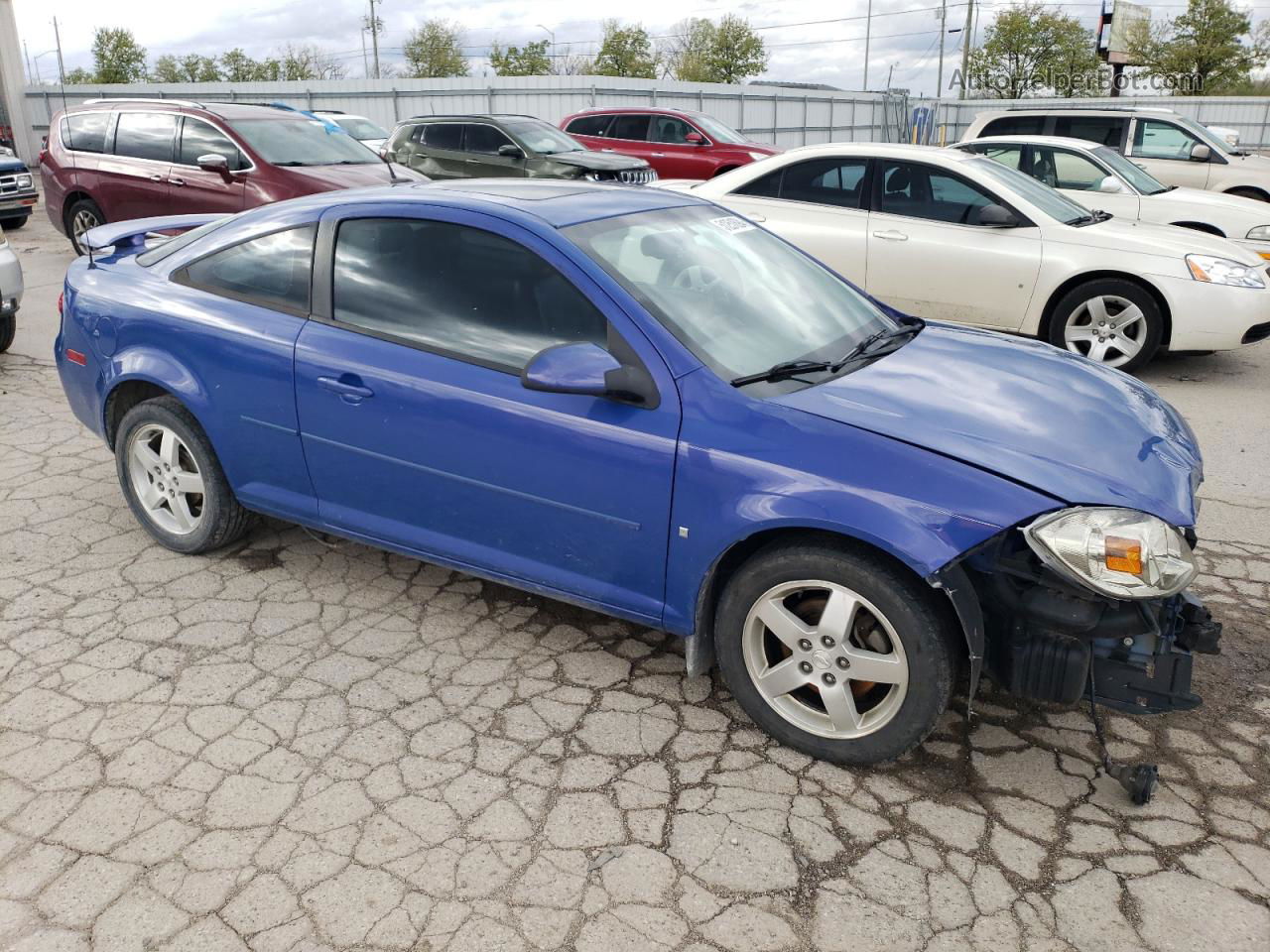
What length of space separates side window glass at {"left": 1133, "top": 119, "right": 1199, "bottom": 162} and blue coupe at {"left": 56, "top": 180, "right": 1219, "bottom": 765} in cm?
997

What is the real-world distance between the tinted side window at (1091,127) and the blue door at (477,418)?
35.2 ft

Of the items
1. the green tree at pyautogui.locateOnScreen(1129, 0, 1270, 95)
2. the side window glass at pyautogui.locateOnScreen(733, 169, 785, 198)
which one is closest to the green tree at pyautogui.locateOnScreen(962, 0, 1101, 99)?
the green tree at pyautogui.locateOnScreen(1129, 0, 1270, 95)

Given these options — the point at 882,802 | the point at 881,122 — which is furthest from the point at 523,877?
the point at 881,122

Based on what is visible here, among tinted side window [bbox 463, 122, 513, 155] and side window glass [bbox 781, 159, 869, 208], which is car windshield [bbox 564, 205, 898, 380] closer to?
side window glass [bbox 781, 159, 869, 208]

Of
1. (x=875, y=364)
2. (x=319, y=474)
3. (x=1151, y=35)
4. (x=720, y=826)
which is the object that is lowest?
(x=720, y=826)

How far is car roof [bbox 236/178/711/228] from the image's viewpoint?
349cm

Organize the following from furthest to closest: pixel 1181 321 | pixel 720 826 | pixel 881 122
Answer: pixel 881 122, pixel 1181 321, pixel 720 826

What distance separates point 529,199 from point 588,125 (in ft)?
46.4

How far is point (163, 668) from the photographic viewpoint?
11.7 feet

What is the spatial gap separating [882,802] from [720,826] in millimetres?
474

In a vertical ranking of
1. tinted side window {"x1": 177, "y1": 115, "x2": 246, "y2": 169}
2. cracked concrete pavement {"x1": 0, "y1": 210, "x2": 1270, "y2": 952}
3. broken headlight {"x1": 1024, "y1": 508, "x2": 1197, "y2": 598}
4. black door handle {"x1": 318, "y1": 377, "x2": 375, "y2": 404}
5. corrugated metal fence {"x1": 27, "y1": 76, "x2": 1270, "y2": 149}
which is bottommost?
cracked concrete pavement {"x1": 0, "y1": 210, "x2": 1270, "y2": 952}

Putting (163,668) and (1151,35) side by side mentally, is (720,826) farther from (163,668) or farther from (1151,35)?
(1151,35)

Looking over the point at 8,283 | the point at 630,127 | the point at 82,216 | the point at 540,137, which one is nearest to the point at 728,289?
the point at 8,283

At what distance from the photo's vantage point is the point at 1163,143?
12.1m
